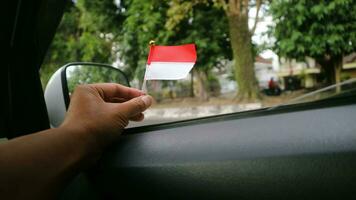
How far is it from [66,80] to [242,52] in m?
1.18

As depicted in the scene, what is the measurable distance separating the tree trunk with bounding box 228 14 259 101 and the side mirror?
2.74ft

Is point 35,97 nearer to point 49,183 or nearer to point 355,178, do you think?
point 49,183

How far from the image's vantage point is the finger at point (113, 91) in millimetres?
1088

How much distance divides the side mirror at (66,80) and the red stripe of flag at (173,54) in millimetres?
436

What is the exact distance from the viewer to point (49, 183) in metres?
0.85

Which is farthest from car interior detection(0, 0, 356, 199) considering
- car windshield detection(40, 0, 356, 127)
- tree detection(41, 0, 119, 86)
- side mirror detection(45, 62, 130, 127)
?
tree detection(41, 0, 119, 86)

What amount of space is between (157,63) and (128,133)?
0.78ft

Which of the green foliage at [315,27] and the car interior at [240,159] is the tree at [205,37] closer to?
the green foliage at [315,27]

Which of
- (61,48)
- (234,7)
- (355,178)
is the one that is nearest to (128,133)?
(355,178)

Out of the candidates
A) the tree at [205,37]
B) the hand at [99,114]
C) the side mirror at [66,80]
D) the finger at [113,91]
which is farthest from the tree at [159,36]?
the hand at [99,114]

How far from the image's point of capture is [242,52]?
2283 mm

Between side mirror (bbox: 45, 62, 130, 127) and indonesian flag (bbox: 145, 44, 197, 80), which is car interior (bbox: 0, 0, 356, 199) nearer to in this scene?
indonesian flag (bbox: 145, 44, 197, 80)

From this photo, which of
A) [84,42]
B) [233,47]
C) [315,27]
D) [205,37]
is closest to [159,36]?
[205,37]

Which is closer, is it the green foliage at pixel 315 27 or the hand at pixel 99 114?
the hand at pixel 99 114
